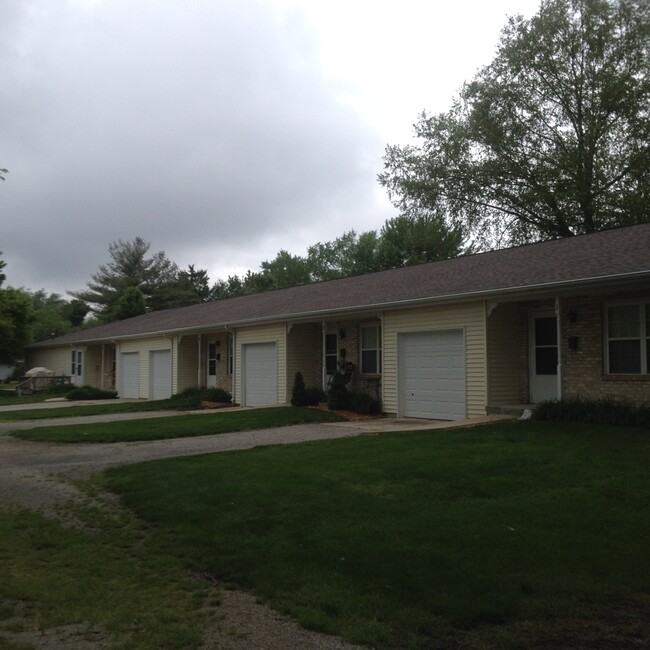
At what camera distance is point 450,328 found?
1519cm

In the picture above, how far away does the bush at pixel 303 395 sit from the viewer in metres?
19.0

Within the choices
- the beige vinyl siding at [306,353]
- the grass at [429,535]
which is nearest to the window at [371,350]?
the beige vinyl siding at [306,353]

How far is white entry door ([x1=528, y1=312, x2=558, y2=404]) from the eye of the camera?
14.2 meters

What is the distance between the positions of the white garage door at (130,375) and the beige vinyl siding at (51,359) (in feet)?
25.7

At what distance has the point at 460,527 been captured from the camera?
592 centimetres

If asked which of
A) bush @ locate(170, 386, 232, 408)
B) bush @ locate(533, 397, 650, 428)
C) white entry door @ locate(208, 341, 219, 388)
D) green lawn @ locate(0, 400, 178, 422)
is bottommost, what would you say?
green lawn @ locate(0, 400, 178, 422)

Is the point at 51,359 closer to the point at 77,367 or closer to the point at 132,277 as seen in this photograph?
the point at 77,367

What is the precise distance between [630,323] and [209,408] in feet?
43.8

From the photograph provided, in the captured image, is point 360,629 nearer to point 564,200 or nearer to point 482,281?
point 482,281

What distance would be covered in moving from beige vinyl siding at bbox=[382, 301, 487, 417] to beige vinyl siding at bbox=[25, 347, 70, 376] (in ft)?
83.2

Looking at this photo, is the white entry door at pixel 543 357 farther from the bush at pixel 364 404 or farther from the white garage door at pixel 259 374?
the white garage door at pixel 259 374

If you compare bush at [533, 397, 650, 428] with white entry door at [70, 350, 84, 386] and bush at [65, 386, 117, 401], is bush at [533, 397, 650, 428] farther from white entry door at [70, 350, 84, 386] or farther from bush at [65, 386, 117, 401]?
white entry door at [70, 350, 84, 386]

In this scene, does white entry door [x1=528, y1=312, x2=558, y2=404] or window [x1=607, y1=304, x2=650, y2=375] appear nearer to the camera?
window [x1=607, y1=304, x2=650, y2=375]

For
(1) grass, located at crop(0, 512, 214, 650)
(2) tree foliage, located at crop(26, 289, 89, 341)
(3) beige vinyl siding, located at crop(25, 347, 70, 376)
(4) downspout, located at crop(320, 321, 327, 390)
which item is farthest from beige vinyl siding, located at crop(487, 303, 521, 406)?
(2) tree foliage, located at crop(26, 289, 89, 341)
